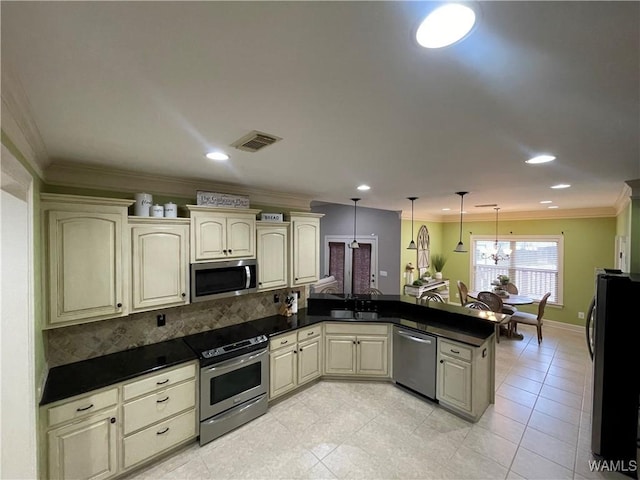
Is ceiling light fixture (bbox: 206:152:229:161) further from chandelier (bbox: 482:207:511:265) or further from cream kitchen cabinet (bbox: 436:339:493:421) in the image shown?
chandelier (bbox: 482:207:511:265)

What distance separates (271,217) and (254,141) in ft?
6.13

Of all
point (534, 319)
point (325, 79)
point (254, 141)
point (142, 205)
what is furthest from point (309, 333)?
point (534, 319)

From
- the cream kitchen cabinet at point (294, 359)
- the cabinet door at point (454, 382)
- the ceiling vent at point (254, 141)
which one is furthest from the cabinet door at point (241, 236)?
the cabinet door at point (454, 382)

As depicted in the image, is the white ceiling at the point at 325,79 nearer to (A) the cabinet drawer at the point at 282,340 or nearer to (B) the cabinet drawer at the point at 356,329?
(A) the cabinet drawer at the point at 282,340

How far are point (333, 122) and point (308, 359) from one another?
3021mm

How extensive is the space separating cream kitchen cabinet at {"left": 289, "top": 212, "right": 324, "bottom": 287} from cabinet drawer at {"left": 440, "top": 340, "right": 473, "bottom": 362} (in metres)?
1.82

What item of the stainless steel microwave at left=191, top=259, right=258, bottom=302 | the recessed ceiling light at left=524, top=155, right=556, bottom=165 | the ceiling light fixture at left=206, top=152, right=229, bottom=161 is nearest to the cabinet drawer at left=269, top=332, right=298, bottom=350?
the stainless steel microwave at left=191, top=259, right=258, bottom=302

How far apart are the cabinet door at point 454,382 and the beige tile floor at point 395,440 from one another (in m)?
0.17

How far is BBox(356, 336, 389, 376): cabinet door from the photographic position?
143 inches

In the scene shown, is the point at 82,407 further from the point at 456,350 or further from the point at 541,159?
the point at 541,159

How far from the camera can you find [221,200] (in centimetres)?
299

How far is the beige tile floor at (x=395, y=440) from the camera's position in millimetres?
2285

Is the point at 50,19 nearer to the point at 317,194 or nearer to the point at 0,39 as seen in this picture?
the point at 0,39

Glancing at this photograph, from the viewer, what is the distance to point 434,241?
8086mm
